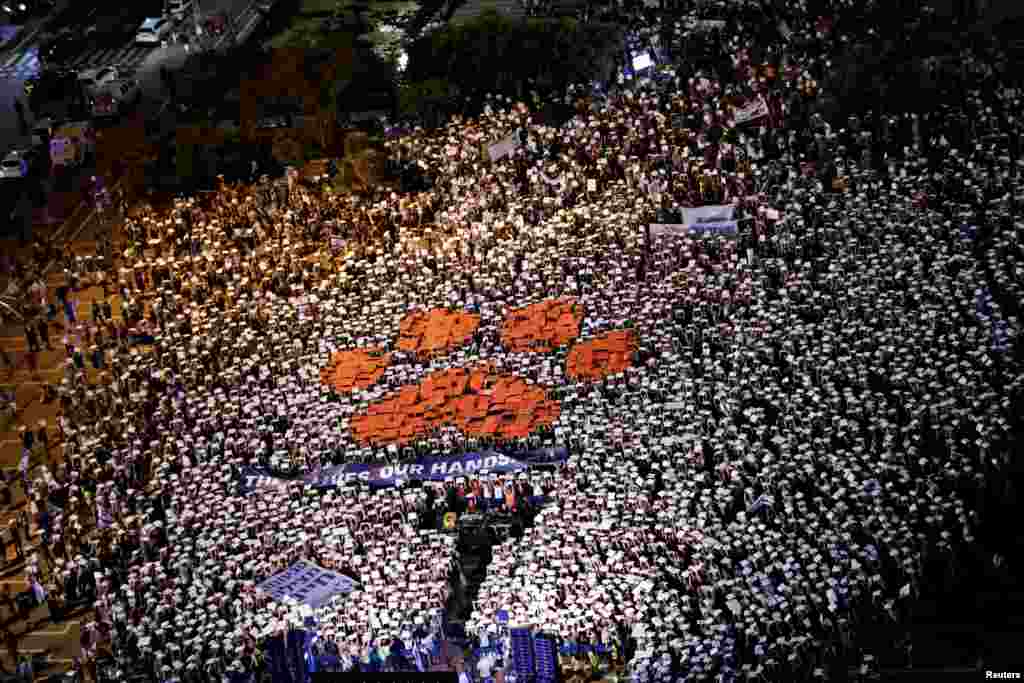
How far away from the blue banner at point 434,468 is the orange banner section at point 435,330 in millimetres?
7222

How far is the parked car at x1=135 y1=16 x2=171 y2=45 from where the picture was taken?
124 m

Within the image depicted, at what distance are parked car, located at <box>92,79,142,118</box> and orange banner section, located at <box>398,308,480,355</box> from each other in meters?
29.6

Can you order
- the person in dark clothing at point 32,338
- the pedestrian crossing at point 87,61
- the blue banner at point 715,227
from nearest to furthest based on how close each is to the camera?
the blue banner at point 715,227 < the person in dark clothing at point 32,338 < the pedestrian crossing at point 87,61

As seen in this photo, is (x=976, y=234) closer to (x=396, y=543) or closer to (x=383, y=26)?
(x=396, y=543)

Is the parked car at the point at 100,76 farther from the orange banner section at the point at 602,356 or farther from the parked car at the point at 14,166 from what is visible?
the orange banner section at the point at 602,356

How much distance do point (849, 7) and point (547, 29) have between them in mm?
13443

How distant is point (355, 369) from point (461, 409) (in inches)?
202

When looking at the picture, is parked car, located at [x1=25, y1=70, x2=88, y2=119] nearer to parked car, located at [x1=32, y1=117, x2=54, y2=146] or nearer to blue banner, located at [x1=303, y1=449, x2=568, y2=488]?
parked car, located at [x1=32, y1=117, x2=54, y2=146]

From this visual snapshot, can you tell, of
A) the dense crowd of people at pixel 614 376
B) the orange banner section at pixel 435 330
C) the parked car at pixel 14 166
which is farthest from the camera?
the parked car at pixel 14 166

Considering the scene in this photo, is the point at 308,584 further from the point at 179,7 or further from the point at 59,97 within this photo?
Answer: the point at 179,7

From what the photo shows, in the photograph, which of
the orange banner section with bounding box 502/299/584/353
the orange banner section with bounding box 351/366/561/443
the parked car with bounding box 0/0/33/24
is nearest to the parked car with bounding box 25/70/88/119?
the parked car with bounding box 0/0/33/24

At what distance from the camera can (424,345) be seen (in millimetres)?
91000

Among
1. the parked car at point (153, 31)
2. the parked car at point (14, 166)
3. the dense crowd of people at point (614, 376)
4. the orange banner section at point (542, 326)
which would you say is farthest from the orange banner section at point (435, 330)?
the parked car at point (153, 31)

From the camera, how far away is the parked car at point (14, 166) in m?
113
